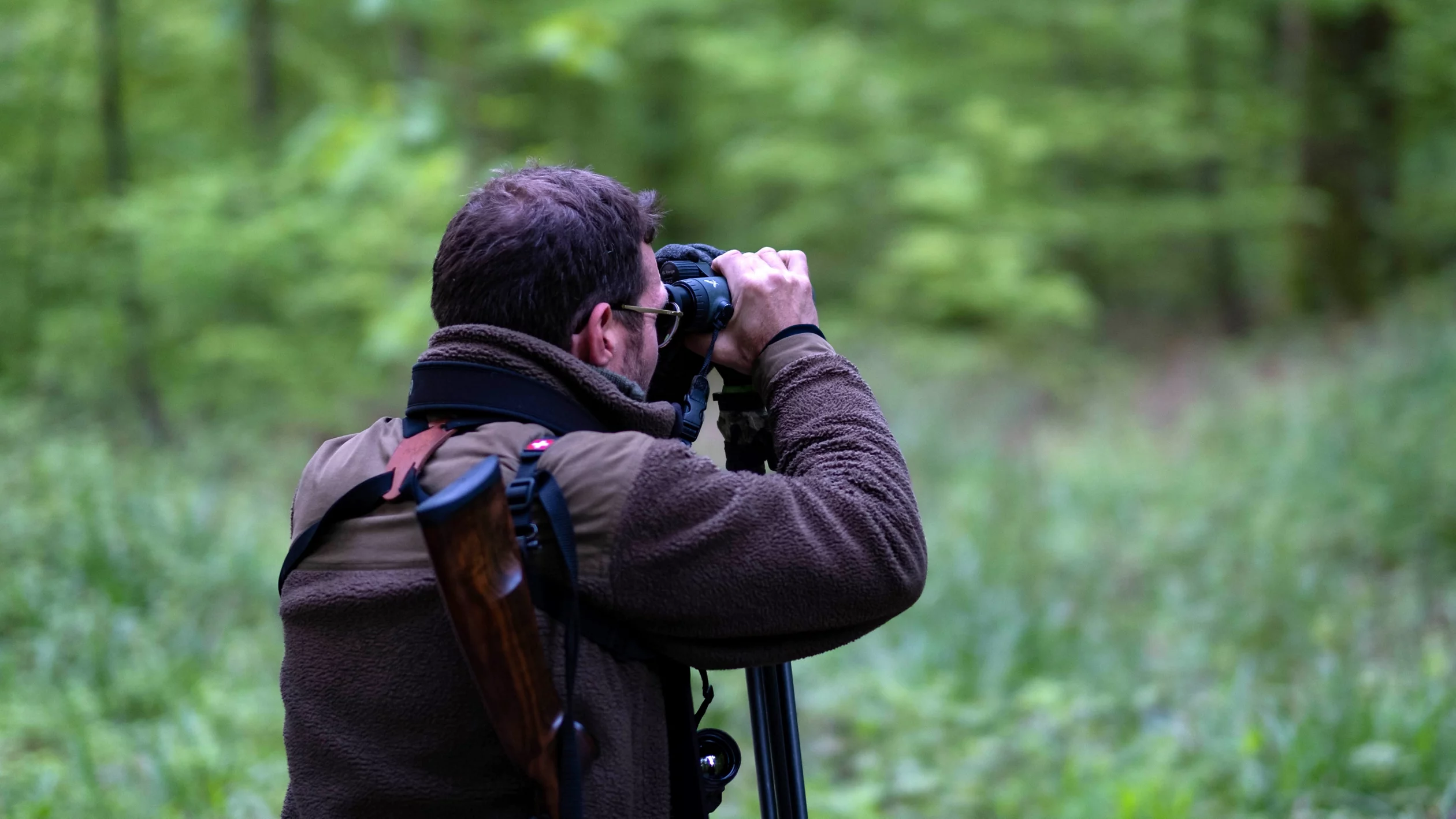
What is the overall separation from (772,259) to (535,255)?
45 cm

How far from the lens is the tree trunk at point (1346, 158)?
1188cm

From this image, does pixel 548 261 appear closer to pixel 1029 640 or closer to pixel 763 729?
pixel 763 729

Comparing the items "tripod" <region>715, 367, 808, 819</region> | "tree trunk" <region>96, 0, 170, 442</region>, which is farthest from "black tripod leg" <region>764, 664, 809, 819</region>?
"tree trunk" <region>96, 0, 170, 442</region>

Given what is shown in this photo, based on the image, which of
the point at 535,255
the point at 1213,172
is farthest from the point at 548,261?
the point at 1213,172

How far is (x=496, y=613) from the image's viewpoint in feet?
4.45

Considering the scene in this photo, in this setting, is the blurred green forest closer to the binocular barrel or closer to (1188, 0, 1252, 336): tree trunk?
(1188, 0, 1252, 336): tree trunk

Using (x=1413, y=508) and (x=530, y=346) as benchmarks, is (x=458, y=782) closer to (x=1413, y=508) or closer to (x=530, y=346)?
(x=530, y=346)

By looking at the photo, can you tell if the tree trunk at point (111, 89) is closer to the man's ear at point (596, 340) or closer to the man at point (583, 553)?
the man at point (583, 553)

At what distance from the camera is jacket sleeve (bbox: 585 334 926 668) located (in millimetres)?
1462

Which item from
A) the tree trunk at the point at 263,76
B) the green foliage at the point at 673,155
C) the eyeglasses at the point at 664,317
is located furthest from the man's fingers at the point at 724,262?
the tree trunk at the point at 263,76

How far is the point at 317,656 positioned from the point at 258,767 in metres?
2.68

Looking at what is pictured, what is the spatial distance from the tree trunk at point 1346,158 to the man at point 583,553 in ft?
40.8

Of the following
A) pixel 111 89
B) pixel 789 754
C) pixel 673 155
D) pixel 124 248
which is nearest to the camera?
pixel 789 754

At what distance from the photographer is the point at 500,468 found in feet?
4.73
